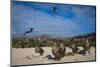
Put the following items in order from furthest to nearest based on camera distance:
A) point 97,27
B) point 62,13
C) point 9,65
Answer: point 97,27 → point 62,13 → point 9,65

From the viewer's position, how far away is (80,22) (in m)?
2.39

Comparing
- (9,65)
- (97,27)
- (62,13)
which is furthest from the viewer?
(97,27)

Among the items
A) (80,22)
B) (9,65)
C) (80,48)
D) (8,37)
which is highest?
(80,22)

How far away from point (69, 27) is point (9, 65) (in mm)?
851

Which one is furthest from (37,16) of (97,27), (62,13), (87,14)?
(97,27)

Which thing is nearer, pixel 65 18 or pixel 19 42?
pixel 19 42

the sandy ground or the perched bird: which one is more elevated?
the perched bird

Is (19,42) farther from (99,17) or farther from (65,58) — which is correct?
(99,17)

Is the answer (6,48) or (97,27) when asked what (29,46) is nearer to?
(6,48)

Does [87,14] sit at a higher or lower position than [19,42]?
higher

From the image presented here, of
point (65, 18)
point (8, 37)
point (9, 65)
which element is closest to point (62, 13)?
point (65, 18)

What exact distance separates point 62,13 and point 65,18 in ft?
0.24

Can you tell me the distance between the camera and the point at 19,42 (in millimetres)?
2131

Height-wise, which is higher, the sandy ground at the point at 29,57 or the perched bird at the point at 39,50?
the perched bird at the point at 39,50
